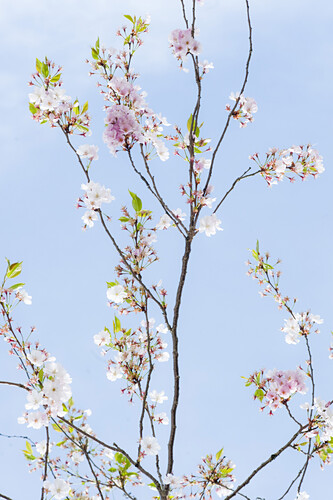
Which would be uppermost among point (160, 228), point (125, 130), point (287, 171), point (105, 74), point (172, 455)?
point (105, 74)

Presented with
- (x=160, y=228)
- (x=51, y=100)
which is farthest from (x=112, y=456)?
(x=51, y=100)

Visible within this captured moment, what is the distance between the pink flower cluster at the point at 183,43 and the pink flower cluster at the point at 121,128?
0.42 meters

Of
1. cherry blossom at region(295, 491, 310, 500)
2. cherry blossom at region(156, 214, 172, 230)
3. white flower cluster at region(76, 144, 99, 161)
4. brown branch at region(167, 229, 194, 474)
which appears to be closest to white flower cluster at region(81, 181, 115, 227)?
white flower cluster at region(76, 144, 99, 161)

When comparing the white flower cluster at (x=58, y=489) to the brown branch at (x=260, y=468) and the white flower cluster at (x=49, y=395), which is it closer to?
the white flower cluster at (x=49, y=395)

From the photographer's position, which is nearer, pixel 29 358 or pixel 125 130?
pixel 29 358

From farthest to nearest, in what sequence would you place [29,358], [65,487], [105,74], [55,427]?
[105,74] < [55,427] < [65,487] < [29,358]

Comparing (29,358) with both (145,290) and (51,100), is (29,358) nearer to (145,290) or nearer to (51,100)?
(145,290)

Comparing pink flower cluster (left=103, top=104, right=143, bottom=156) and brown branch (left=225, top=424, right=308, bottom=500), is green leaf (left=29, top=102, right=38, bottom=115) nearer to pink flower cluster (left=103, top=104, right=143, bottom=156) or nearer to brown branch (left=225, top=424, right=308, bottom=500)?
pink flower cluster (left=103, top=104, right=143, bottom=156)

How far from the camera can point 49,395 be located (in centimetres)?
199

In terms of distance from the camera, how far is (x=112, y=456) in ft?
8.92

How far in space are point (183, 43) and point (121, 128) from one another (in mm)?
554

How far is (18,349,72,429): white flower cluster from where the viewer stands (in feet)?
6.52

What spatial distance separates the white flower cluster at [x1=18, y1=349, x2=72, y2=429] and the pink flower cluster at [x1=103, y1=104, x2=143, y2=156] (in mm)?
1008

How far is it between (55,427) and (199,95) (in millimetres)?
1670
